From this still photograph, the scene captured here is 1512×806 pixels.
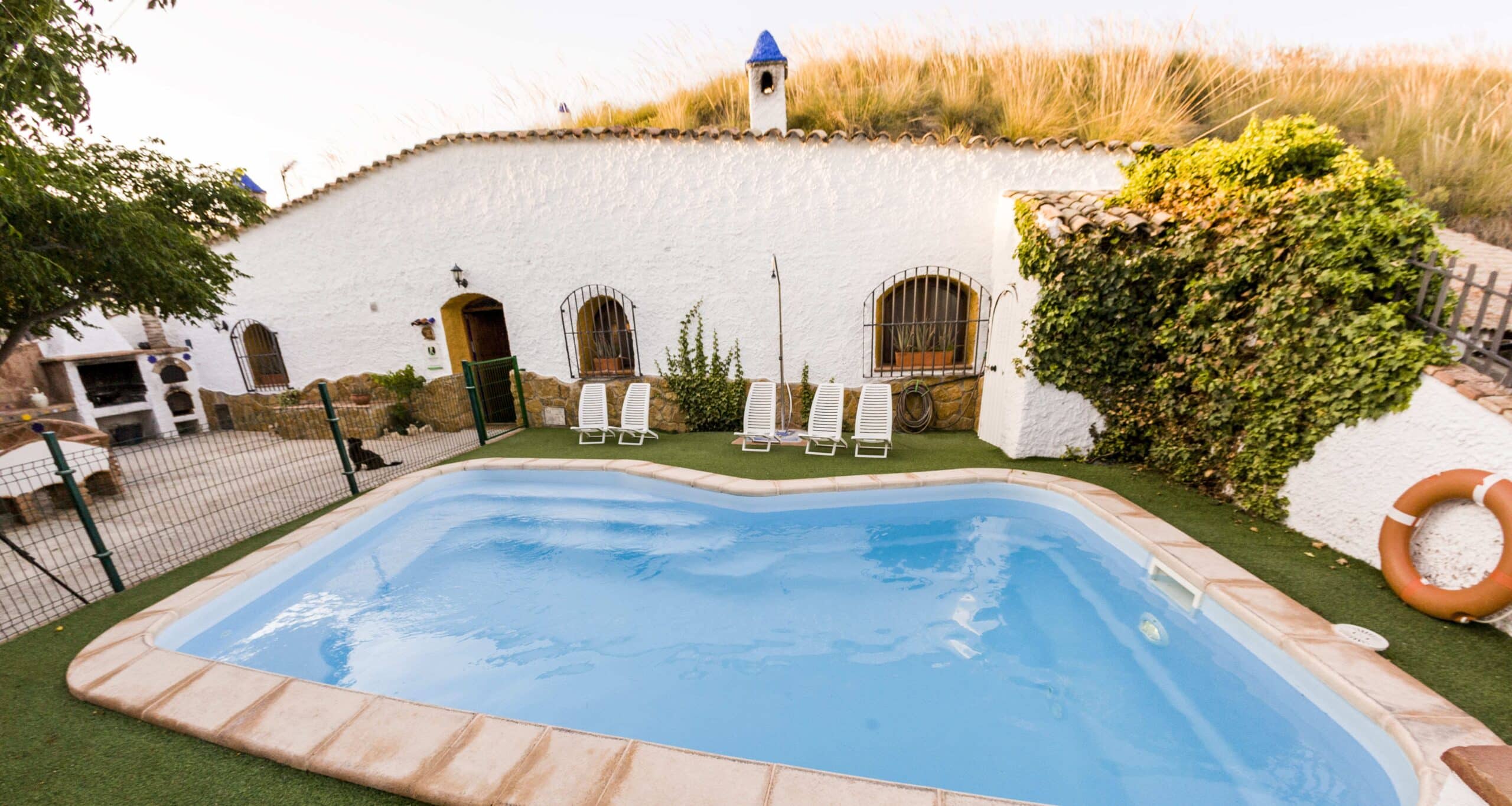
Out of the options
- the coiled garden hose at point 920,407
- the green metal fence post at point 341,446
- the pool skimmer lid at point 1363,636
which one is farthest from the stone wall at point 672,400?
the pool skimmer lid at point 1363,636

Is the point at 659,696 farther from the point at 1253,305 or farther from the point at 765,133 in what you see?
the point at 765,133

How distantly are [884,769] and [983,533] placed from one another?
2.75m

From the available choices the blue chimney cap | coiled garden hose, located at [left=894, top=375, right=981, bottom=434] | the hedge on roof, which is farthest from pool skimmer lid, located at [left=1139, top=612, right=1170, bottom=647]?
the blue chimney cap

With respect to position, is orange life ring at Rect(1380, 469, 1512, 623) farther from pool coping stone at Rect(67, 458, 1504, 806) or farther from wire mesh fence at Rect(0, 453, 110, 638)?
wire mesh fence at Rect(0, 453, 110, 638)

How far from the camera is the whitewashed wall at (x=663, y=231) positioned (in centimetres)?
675

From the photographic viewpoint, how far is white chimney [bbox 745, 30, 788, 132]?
6914mm

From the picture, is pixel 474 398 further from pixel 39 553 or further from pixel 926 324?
pixel 926 324

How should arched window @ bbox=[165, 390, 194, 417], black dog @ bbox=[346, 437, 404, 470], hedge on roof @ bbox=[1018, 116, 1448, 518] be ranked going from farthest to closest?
1. arched window @ bbox=[165, 390, 194, 417]
2. black dog @ bbox=[346, 437, 404, 470]
3. hedge on roof @ bbox=[1018, 116, 1448, 518]

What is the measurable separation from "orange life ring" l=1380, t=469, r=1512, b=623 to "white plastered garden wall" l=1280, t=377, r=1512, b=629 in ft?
0.30

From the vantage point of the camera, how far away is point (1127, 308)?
5.07 metres

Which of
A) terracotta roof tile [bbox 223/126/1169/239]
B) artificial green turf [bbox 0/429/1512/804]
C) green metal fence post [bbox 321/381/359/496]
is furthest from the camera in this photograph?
terracotta roof tile [bbox 223/126/1169/239]

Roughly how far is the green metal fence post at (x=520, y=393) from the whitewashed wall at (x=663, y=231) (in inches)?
11.8

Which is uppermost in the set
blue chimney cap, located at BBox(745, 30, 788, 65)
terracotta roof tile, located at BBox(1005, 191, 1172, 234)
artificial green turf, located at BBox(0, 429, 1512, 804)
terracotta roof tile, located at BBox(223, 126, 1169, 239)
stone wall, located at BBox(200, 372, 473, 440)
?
blue chimney cap, located at BBox(745, 30, 788, 65)

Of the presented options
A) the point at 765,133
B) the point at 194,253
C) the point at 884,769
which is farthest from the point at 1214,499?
the point at 194,253
